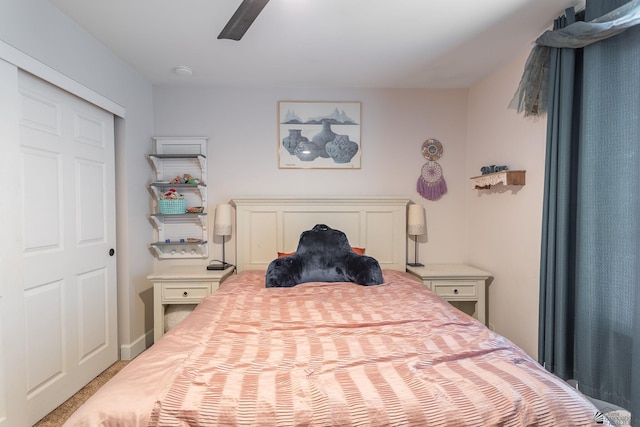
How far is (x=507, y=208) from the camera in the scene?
106 inches

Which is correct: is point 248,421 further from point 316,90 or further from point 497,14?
point 316,90

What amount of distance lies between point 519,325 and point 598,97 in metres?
1.71

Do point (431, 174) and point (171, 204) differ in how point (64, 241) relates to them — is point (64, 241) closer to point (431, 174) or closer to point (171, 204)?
point (171, 204)

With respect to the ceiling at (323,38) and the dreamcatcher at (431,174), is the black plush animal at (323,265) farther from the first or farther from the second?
the ceiling at (323,38)

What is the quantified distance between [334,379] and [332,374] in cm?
4

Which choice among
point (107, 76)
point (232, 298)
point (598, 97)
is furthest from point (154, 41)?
point (598, 97)

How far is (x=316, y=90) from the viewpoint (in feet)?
10.6

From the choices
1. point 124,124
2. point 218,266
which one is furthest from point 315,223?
point 124,124

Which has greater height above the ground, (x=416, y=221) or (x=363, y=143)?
(x=363, y=143)

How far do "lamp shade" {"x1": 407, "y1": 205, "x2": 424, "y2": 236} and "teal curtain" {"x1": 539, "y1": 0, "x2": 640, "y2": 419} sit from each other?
1.12m

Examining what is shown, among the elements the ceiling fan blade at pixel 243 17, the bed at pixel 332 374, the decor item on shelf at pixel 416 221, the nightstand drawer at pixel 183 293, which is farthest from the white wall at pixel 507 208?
the nightstand drawer at pixel 183 293

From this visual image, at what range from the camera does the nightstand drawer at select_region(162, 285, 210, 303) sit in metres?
2.77

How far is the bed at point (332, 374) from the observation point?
3.20 ft

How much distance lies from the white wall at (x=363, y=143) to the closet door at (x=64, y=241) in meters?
0.78
